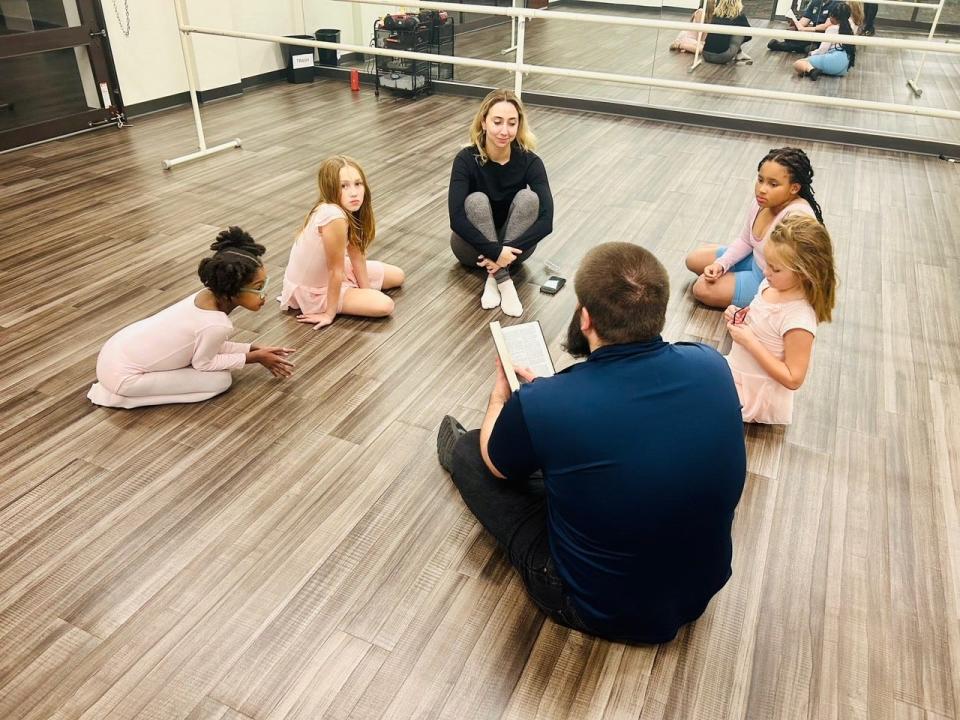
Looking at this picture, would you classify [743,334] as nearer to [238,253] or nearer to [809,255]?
[809,255]

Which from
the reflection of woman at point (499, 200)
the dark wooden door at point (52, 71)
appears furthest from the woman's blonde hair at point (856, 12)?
the dark wooden door at point (52, 71)

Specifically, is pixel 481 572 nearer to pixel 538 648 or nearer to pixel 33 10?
pixel 538 648

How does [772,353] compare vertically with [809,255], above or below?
below

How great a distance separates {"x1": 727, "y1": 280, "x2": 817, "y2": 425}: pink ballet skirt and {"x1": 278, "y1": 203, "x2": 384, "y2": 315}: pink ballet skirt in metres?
1.44

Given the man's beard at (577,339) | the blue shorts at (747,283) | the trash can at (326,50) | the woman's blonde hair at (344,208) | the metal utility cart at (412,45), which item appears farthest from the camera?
the trash can at (326,50)

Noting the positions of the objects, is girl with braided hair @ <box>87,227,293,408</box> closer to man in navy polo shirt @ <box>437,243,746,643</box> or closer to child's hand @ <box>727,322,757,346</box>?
man in navy polo shirt @ <box>437,243,746,643</box>

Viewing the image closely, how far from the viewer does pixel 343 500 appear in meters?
1.90

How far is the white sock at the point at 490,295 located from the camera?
9.26 feet

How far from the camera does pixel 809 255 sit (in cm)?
193

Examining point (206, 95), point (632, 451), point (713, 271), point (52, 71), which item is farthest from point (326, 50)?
point (632, 451)

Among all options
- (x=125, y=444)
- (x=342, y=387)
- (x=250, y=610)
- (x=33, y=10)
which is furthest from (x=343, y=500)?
(x=33, y=10)

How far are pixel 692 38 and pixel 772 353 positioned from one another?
4.40 m

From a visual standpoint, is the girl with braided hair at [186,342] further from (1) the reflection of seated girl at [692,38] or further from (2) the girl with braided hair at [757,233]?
(1) the reflection of seated girl at [692,38]

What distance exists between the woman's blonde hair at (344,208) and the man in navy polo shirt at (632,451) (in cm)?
138
